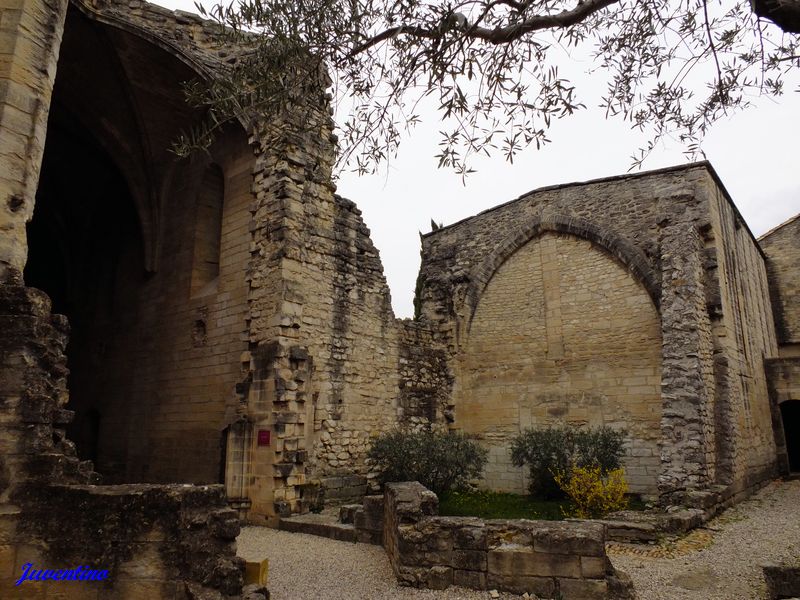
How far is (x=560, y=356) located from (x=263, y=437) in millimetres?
6514

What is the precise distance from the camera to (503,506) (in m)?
9.10

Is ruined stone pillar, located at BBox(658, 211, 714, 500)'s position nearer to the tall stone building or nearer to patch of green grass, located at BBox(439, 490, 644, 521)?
the tall stone building

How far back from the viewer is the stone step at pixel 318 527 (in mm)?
6986

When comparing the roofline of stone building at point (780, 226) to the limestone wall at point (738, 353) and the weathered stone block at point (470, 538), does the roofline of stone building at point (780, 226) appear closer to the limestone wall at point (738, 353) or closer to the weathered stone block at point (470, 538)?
the limestone wall at point (738, 353)

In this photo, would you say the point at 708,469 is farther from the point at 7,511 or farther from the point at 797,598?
the point at 7,511

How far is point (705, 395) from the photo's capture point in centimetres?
920

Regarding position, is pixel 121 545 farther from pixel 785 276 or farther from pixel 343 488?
pixel 785 276

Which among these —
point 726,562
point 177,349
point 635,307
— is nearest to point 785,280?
point 635,307

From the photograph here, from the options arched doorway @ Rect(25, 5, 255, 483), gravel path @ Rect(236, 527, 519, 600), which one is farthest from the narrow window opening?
gravel path @ Rect(236, 527, 519, 600)

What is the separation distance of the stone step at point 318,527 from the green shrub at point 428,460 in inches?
70.9

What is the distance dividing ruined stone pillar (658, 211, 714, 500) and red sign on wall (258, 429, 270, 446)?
6.17 m

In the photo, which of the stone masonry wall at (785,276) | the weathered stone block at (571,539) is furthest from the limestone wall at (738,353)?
the weathered stone block at (571,539)

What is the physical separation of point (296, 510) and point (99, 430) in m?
6.54

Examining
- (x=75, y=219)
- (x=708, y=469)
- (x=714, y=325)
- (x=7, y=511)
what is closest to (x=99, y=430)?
(x=75, y=219)
